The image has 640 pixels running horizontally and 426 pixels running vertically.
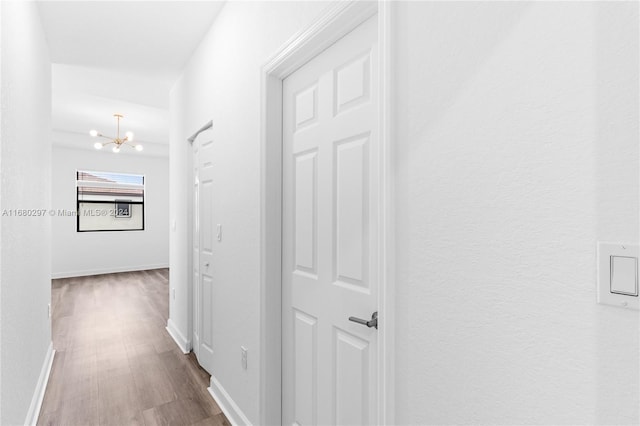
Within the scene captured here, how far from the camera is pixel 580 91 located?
2.02ft

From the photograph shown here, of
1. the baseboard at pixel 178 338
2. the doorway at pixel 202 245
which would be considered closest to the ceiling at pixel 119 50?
the doorway at pixel 202 245

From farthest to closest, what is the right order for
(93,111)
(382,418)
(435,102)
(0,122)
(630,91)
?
(93,111), (0,122), (382,418), (435,102), (630,91)

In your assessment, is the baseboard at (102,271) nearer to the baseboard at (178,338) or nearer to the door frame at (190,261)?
the baseboard at (178,338)

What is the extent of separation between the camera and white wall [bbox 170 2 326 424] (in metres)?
1.72

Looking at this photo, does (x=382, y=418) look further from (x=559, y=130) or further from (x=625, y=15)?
(x=625, y=15)

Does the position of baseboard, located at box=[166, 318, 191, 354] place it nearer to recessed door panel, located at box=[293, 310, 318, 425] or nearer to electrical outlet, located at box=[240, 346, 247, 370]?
electrical outlet, located at box=[240, 346, 247, 370]

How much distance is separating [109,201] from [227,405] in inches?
247

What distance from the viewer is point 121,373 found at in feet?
8.46

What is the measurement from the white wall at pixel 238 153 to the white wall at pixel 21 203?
104 cm

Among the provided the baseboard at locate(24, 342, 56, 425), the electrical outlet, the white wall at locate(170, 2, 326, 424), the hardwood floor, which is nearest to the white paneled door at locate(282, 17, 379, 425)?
the white wall at locate(170, 2, 326, 424)

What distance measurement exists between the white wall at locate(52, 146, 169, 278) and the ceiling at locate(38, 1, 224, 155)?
6.30 ft

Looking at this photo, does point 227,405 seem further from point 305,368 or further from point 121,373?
point 121,373

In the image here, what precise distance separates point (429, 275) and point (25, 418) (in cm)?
235

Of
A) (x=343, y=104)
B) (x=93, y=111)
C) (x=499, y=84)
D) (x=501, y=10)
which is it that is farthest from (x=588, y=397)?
(x=93, y=111)
